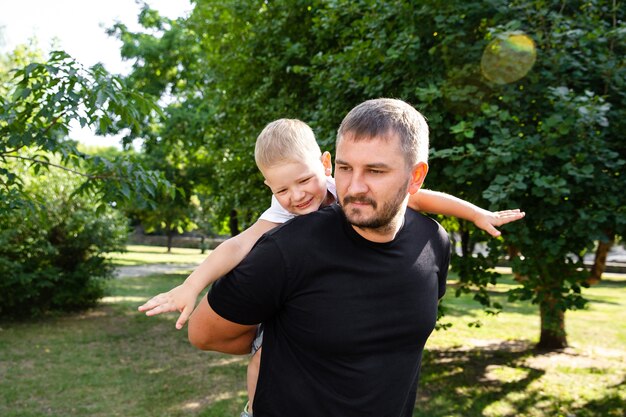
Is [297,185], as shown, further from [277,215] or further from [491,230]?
[491,230]

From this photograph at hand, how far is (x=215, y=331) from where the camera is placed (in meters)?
1.92

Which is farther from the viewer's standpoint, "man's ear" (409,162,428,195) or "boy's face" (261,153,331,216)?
"boy's face" (261,153,331,216)

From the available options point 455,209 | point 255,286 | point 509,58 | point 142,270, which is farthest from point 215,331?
point 142,270

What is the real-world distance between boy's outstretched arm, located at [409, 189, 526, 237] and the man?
474mm

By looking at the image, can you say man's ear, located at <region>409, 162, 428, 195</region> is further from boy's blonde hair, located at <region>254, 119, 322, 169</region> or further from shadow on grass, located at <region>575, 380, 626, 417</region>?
shadow on grass, located at <region>575, 380, 626, 417</region>

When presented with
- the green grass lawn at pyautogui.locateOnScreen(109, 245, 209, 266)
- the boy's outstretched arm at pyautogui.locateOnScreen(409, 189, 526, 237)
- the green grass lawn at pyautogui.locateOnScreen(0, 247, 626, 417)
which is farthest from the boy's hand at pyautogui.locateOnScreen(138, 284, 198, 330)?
the green grass lawn at pyautogui.locateOnScreen(109, 245, 209, 266)

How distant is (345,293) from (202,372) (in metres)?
7.84

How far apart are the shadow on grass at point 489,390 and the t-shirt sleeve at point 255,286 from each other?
606 centimetres

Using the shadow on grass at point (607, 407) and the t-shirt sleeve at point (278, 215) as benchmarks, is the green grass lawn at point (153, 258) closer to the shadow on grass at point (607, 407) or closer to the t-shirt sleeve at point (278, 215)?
the shadow on grass at point (607, 407)

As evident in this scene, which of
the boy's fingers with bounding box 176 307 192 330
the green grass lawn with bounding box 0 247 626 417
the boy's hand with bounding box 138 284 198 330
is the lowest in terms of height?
the green grass lawn with bounding box 0 247 626 417

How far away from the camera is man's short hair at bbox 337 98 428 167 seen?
70.8 inches

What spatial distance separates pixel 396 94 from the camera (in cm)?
668

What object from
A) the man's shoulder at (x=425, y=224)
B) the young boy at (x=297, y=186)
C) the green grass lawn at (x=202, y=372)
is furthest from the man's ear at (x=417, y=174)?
the green grass lawn at (x=202, y=372)

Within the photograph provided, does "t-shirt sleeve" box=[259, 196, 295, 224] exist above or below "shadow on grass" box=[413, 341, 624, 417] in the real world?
above
